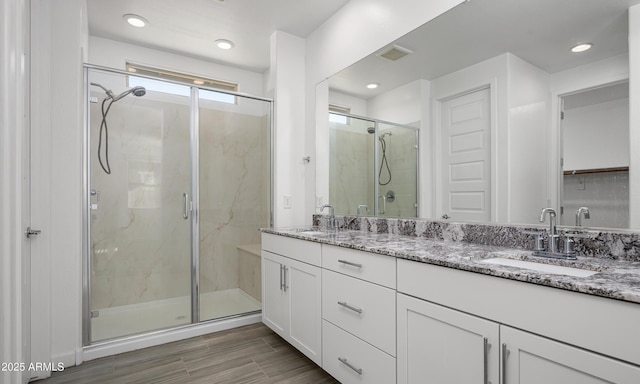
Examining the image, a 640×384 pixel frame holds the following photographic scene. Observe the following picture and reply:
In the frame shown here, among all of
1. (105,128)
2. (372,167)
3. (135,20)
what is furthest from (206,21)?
(372,167)

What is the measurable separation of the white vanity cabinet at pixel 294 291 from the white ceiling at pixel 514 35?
1.33m

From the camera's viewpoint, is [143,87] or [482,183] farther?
[143,87]

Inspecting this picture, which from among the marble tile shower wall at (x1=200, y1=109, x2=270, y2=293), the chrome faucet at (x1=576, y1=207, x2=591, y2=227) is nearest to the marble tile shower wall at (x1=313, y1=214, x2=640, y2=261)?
the chrome faucet at (x1=576, y1=207, x2=591, y2=227)

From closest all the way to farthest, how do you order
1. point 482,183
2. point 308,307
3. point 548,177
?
point 548,177, point 482,183, point 308,307

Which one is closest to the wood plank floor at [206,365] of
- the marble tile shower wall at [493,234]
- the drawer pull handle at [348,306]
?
the drawer pull handle at [348,306]

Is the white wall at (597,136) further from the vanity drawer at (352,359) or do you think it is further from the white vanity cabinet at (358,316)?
the vanity drawer at (352,359)

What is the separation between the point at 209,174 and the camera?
2828 mm

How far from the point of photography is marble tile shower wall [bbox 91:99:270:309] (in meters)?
2.44

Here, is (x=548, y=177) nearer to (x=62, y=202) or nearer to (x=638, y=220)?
(x=638, y=220)

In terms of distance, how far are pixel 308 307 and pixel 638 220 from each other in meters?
1.63

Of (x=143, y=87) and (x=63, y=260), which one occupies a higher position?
(x=143, y=87)

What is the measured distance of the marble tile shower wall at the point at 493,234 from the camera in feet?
4.01

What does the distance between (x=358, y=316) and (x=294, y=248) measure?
709mm

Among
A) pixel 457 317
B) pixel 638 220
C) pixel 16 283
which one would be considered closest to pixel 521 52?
pixel 638 220
